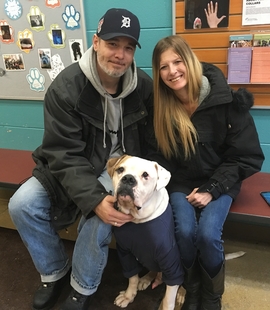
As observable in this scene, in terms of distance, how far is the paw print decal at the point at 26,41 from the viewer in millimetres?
2201

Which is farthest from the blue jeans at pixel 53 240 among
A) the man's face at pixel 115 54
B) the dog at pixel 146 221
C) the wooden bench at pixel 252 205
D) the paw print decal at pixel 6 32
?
the paw print decal at pixel 6 32

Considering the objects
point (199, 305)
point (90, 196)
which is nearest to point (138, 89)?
point (90, 196)

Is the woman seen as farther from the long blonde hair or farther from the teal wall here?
the teal wall

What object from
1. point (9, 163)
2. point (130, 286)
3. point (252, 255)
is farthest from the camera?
point (9, 163)

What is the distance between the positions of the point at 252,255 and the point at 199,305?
0.62 metres

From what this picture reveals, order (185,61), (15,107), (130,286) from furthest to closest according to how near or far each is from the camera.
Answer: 1. (15,107)
2. (130,286)
3. (185,61)

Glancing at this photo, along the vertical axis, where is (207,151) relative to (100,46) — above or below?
below

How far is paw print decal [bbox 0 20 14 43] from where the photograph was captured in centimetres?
223

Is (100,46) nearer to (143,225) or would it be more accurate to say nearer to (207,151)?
(207,151)

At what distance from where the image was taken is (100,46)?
1591 millimetres

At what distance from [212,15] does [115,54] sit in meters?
0.65

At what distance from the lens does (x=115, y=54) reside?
1.56 m

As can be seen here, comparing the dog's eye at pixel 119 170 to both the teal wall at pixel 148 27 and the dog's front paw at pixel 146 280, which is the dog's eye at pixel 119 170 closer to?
the dog's front paw at pixel 146 280

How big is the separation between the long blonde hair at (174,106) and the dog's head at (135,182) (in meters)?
0.32
